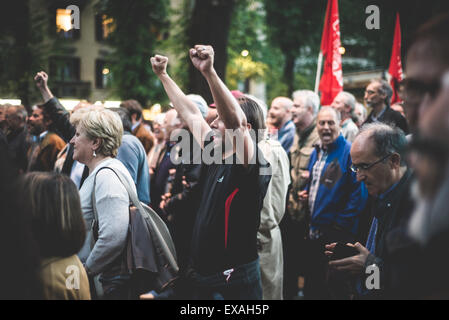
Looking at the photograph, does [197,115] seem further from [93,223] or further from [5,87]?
[5,87]

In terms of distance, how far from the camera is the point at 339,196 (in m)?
4.66

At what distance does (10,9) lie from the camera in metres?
11.7

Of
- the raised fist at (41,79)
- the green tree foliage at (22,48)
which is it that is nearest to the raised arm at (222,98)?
the raised fist at (41,79)

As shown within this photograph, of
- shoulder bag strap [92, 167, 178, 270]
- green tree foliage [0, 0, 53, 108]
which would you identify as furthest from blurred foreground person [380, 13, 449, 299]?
green tree foliage [0, 0, 53, 108]

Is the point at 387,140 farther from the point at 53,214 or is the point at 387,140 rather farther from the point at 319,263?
the point at 319,263

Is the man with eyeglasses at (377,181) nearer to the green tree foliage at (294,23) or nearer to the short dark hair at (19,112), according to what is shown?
the short dark hair at (19,112)

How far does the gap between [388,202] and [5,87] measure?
38.2 ft

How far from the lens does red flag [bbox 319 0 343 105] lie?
21.9 feet

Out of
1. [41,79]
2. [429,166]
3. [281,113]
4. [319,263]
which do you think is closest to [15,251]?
[429,166]

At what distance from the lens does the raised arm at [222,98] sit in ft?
7.74

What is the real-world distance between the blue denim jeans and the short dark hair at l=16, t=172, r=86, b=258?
0.77 metres

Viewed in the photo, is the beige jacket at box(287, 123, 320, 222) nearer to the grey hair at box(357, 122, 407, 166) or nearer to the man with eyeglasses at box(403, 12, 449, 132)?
the grey hair at box(357, 122, 407, 166)

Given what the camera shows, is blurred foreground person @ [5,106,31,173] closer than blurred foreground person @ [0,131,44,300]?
No

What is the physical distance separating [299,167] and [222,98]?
3.09 meters
